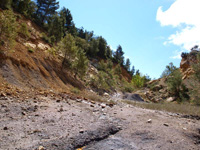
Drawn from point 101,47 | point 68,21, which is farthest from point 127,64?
point 68,21

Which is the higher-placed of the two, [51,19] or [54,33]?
[51,19]

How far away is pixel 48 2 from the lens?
31469 mm

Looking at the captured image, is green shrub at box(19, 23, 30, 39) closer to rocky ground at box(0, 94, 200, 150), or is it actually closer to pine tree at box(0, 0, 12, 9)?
pine tree at box(0, 0, 12, 9)

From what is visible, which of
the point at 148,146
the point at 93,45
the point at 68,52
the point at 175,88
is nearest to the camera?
the point at 148,146

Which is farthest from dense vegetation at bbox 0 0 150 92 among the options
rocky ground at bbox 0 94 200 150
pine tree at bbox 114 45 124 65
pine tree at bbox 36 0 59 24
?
pine tree at bbox 114 45 124 65

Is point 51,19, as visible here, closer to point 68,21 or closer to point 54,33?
point 54,33

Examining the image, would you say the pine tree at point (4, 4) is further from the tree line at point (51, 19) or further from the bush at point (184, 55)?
the bush at point (184, 55)

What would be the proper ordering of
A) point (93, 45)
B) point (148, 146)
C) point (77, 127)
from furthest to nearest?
point (93, 45) → point (77, 127) → point (148, 146)

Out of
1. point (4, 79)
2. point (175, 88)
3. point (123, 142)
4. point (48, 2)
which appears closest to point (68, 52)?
point (4, 79)

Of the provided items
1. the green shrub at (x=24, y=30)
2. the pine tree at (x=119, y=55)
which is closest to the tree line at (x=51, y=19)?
the green shrub at (x=24, y=30)

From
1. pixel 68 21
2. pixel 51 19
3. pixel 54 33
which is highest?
pixel 68 21

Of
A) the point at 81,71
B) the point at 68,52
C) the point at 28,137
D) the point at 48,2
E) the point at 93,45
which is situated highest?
the point at 48,2

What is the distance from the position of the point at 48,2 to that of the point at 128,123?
116 ft

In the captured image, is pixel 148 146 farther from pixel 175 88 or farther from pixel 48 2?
pixel 48 2
